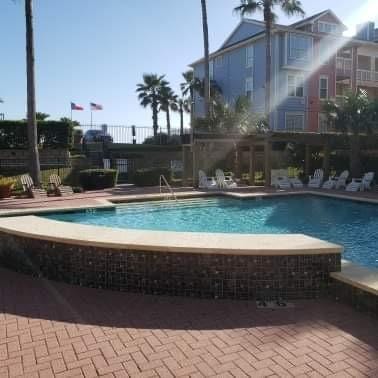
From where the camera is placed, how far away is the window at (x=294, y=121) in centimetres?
2791

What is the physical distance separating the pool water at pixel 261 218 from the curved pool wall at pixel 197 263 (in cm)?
284

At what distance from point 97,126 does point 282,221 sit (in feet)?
71.1

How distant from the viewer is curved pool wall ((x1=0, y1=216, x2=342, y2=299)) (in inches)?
179

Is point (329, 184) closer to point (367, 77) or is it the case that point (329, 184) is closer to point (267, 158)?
point (267, 158)

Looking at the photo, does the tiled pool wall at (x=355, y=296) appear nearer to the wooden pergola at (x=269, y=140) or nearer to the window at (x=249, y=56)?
the wooden pergola at (x=269, y=140)

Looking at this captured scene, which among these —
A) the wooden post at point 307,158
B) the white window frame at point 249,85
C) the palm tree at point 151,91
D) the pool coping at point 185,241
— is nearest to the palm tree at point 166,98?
the palm tree at point 151,91

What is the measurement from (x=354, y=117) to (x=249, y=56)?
13.7 m

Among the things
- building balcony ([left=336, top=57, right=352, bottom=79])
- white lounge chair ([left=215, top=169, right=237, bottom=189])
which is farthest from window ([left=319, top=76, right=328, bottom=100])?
white lounge chair ([left=215, top=169, right=237, bottom=189])

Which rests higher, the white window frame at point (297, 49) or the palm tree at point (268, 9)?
the palm tree at point (268, 9)

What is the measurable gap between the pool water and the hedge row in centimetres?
978

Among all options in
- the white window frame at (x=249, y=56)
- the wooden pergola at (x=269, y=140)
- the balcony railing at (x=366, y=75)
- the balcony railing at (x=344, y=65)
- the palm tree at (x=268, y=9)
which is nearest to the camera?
the wooden pergola at (x=269, y=140)

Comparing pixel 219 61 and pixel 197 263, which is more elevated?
pixel 219 61

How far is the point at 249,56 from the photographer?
94.6 feet

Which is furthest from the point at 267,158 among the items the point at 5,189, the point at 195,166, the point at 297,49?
the point at 297,49
